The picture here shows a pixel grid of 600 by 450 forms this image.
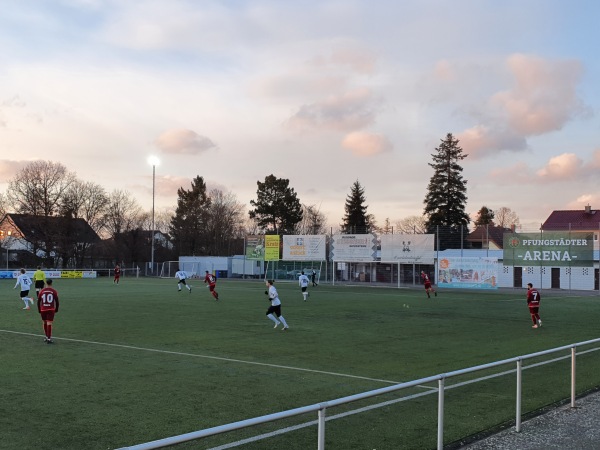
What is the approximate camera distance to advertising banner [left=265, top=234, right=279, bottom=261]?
6393 cm

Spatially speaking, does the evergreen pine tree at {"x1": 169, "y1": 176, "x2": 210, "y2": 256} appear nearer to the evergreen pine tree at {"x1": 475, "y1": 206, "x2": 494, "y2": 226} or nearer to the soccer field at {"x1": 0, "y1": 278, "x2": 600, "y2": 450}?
the evergreen pine tree at {"x1": 475, "y1": 206, "x2": 494, "y2": 226}

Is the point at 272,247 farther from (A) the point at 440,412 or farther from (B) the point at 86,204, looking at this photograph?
(A) the point at 440,412

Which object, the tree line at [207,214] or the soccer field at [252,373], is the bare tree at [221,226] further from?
the soccer field at [252,373]

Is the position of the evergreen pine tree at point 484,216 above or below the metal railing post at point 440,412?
above

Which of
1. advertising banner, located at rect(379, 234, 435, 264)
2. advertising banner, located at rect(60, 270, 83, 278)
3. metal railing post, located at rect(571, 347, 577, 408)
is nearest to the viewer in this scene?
metal railing post, located at rect(571, 347, 577, 408)

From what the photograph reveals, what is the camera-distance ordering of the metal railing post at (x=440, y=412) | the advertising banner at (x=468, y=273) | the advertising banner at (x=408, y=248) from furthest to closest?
1. the advertising banner at (x=408, y=248)
2. the advertising banner at (x=468, y=273)
3. the metal railing post at (x=440, y=412)

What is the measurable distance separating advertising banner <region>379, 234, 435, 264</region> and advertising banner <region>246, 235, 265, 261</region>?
47.4 ft

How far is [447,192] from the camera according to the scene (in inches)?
3396

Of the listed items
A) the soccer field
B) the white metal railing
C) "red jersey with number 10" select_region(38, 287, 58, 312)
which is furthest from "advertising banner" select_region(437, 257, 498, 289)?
the white metal railing

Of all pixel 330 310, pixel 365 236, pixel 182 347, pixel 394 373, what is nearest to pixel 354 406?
pixel 394 373

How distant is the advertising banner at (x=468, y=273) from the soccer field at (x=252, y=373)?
2352 cm

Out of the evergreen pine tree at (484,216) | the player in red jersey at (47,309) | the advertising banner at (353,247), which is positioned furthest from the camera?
the evergreen pine tree at (484,216)

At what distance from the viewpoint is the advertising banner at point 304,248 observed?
62.1 metres

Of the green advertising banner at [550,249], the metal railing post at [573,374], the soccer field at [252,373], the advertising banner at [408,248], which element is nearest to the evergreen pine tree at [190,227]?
the advertising banner at [408,248]
